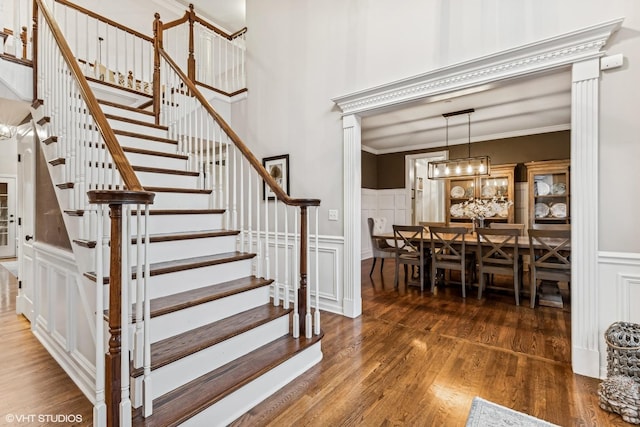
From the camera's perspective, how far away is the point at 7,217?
786 cm

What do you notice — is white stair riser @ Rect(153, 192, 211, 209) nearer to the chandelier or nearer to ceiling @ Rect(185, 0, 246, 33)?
the chandelier

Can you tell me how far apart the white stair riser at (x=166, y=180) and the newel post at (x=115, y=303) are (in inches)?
67.7

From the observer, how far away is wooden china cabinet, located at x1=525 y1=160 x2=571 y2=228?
17.5ft

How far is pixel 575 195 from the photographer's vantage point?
2223 millimetres

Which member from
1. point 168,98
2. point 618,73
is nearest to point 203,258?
point 168,98

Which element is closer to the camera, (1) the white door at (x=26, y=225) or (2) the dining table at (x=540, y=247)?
(1) the white door at (x=26, y=225)

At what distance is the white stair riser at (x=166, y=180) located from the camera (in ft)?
9.64

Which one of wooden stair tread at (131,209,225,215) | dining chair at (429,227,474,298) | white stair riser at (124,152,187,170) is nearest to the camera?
wooden stair tread at (131,209,225,215)

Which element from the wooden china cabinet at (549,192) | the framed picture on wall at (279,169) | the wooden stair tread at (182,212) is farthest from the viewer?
the wooden china cabinet at (549,192)

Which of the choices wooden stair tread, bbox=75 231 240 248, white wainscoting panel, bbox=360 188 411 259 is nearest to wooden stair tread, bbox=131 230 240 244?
wooden stair tread, bbox=75 231 240 248

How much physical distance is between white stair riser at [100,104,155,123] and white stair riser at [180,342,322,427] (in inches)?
132

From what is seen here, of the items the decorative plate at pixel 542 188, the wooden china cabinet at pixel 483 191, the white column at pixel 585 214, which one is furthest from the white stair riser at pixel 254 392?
the decorative plate at pixel 542 188

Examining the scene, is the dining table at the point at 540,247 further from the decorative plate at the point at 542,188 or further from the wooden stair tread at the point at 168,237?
the wooden stair tread at the point at 168,237

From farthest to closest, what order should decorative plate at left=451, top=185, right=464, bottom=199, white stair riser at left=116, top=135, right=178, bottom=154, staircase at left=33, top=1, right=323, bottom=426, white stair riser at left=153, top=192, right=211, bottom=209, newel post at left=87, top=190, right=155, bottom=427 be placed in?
decorative plate at left=451, top=185, right=464, bottom=199 < white stair riser at left=116, top=135, right=178, bottom=154 < white stair riser at left=153, top=192, right=211, bottom=209 < staircase at left=33, top=1, right=323, bottom=426 < newel post at left=87, top=190, right=155, bottom=427
